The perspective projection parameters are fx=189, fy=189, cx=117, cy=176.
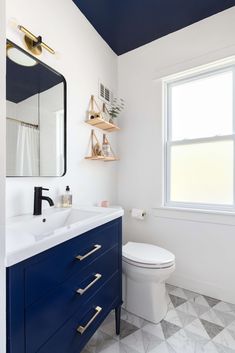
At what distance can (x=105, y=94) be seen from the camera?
6.70ft

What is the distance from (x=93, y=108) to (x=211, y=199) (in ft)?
4.75

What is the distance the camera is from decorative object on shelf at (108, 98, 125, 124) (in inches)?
80.2

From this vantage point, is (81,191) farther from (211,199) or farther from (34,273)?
(211,199)

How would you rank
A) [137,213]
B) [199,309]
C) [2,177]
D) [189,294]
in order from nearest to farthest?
[2,177] < [199,309] < [189,294] < [137,213]

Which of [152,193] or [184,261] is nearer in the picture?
[184,261]

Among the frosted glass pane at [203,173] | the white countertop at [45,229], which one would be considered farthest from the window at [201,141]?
the white countertop at [45,229]

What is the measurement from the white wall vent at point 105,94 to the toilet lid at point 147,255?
152 centimetres

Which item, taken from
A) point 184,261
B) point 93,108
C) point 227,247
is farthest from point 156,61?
point 184,261

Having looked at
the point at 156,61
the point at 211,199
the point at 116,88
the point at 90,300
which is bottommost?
the point at 90,300

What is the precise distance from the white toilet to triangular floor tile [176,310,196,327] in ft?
0.41

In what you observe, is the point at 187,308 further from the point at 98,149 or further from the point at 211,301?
the point at 98,149

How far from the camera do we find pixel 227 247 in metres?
1.68

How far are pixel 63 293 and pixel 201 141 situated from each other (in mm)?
1720

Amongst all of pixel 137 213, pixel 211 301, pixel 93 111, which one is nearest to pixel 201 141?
pixel 137 213
